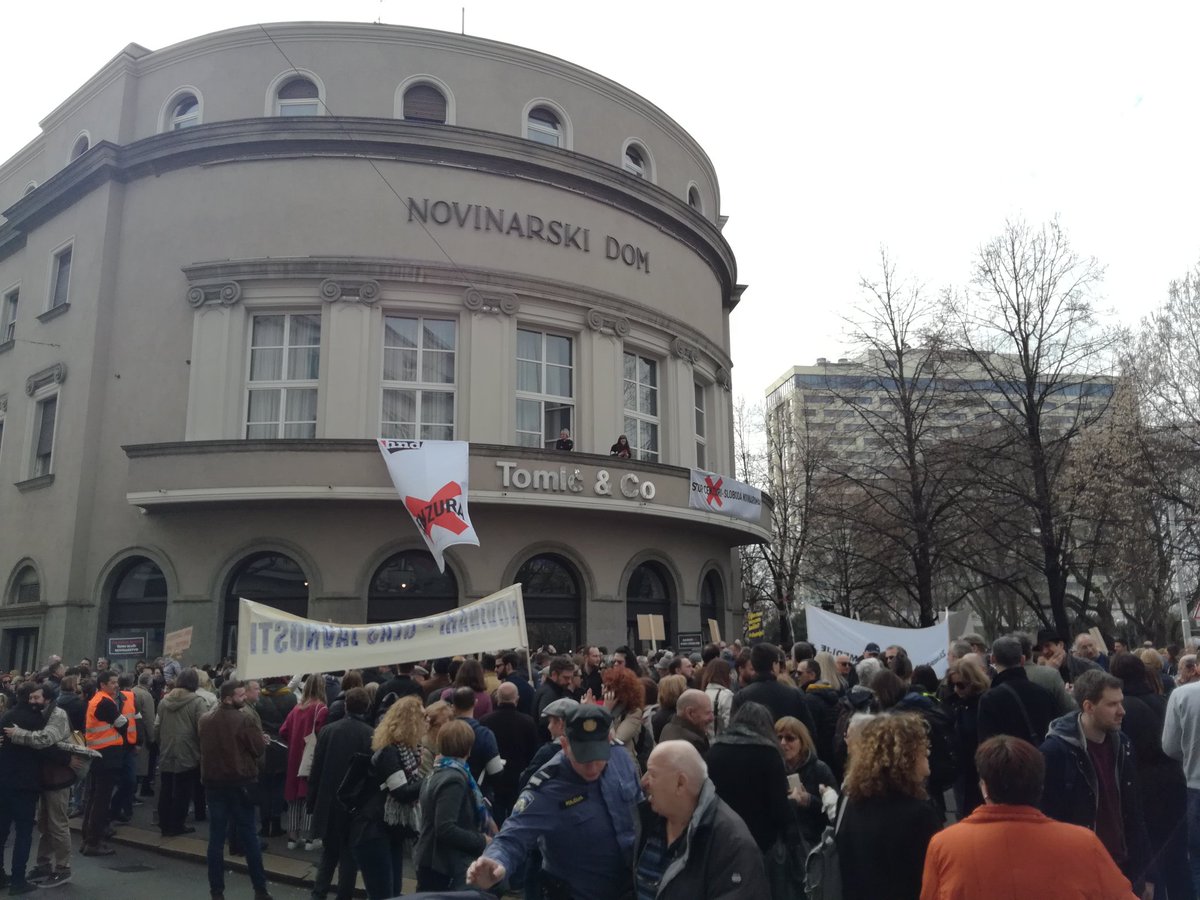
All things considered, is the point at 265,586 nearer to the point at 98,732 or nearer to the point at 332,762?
the point at 98,732

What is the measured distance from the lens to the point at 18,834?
9117mm

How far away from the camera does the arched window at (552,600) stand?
71.7 feet

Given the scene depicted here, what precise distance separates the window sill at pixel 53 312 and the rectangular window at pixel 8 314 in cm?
327

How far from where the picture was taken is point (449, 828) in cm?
585

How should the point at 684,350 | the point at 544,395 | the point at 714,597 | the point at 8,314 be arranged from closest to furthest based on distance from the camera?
1. the point at 544,395
2. the point at 684,350
3. the point at 714,597
4. the point at 8,314

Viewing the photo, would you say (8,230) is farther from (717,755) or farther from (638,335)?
(717,755)

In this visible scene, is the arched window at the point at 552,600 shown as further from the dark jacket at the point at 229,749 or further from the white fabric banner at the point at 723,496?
the dark jacket at the point at 229,749

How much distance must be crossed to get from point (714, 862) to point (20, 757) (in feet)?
26.8

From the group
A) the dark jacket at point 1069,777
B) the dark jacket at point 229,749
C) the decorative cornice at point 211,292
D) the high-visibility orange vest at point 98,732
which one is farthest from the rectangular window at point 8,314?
the dark jacket at point 1069,777

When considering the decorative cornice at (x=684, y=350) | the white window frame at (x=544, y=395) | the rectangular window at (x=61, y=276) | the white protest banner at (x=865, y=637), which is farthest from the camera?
the decorative cornice at (x=684, y=350)

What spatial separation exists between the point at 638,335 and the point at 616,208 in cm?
327

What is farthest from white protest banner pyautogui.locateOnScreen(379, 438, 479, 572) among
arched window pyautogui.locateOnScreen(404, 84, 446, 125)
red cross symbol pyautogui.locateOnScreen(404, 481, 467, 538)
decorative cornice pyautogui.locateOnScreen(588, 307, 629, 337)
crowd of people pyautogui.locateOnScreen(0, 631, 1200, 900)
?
arched window pyautogui.locateOnScreen(404, 84, 446, 125)

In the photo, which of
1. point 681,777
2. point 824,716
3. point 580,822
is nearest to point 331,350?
point 824,716

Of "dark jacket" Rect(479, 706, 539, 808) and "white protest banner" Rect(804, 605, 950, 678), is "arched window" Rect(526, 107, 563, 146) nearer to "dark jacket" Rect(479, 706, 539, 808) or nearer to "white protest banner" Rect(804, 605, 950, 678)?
"white protest banner" Rect(804, 605, 950, 678)
